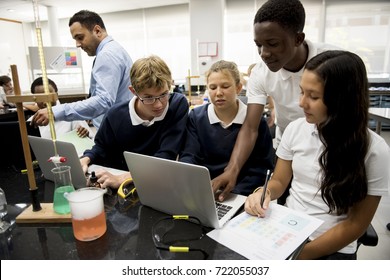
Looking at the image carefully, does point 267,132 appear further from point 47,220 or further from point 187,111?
point 47,220

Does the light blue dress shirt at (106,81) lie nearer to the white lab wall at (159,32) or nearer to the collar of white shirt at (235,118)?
the collar of white shirt at (235,118)

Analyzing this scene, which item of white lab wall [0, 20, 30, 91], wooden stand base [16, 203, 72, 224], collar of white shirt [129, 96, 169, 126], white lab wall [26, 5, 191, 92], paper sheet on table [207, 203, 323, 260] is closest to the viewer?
paper sheet on table [207, 203, 323, 260]

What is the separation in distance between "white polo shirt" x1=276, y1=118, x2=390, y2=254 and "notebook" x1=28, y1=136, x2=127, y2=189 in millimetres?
725

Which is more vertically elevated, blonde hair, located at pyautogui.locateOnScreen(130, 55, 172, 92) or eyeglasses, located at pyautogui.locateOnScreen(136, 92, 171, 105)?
blonde hair, located at pyautogui.locateOnScreen(130, 55, 172, 92)

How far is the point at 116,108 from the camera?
1.39 m

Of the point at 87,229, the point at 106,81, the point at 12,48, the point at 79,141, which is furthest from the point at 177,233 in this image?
the point at 12,48

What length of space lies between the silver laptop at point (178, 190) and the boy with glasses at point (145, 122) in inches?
14.4

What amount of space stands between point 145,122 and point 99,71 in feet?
2.58

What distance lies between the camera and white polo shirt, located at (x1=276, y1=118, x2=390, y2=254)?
2.94 ft

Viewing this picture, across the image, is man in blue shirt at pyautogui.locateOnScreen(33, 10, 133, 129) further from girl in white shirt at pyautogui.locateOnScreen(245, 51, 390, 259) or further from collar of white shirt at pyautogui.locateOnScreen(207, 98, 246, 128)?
girl in white shirt at pyautogui.locateOnScreen(245, 51, 390, 259)

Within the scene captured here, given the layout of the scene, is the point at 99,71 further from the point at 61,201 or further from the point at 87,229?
the point at 87,229

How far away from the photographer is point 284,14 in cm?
106

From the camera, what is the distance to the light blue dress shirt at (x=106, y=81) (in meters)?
1.74

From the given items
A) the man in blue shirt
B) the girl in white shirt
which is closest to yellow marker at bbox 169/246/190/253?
the girl in white shirt
